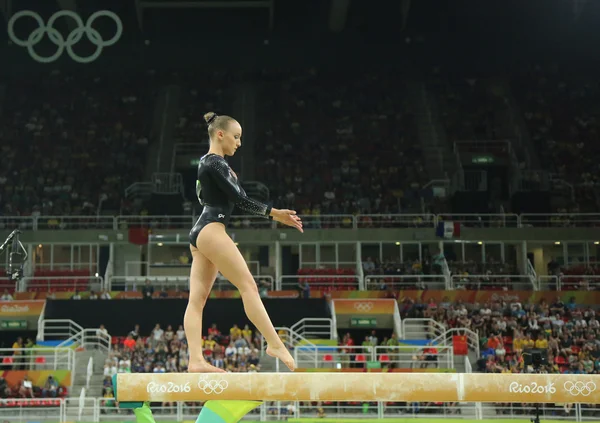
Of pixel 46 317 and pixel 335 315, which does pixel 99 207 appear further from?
pixel 335 315

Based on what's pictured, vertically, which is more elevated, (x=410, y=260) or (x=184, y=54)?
(x=184, y=54)

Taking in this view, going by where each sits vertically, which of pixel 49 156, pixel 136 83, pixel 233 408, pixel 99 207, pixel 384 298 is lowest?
pixel 233 408

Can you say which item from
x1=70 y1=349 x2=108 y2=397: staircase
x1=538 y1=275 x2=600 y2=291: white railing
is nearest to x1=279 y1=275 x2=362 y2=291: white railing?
x1=538 y1=275 x2=600 y2=291: white railing

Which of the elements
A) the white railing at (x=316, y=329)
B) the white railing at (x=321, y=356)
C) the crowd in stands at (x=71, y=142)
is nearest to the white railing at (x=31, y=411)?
the white railing at (x=321, y=356)

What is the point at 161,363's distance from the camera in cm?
2273

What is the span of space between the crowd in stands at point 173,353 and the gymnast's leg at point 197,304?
1463 centimetres

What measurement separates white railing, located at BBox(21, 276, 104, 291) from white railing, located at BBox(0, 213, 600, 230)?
229 cm

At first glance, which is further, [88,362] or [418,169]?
[418,169]

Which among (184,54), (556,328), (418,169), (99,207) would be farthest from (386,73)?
(556,328)

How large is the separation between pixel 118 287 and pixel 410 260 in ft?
34.8

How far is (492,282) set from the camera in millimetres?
29984

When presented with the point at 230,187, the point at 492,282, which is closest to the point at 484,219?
the point at 492,282

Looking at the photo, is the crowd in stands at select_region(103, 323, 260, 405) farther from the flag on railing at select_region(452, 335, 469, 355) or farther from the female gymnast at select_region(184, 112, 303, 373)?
the female gymnast at select_region(184, 112, 303, 373)

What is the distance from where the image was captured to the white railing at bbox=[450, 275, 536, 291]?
29.5 m
